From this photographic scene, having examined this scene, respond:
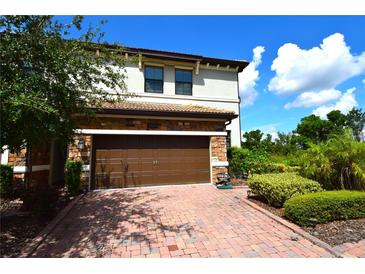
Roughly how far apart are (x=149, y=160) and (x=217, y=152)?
3.28m

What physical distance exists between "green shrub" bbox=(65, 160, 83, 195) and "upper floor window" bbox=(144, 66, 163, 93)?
685cm

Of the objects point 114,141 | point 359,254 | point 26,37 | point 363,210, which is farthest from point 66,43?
point 363,210

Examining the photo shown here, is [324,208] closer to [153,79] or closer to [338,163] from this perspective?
[338,163]

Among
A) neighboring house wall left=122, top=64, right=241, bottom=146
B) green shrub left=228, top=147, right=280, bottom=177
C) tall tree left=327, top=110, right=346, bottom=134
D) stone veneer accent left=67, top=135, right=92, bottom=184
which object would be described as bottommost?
green shrub left=228, top=147, right=280, bottom=177

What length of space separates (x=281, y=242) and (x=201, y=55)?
39.2 feet

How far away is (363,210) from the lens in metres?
4.84

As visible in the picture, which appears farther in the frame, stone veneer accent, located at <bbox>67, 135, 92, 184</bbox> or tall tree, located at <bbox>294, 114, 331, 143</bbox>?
tall tree, located at <bbox>294, 114, 331, 143</bbox>

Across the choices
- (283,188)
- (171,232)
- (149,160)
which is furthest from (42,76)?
(283,188)

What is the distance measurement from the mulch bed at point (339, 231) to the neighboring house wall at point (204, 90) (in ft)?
30.8

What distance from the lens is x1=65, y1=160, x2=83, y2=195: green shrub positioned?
7.68 meters

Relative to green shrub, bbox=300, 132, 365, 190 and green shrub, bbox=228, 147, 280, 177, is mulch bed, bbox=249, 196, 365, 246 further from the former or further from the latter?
green shrub, bbox=228, 147, 280, 177

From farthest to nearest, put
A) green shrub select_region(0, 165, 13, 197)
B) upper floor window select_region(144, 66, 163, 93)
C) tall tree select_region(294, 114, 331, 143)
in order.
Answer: tall tree select_region(294, 114, 331, 143) < upper floor window select_region(144, 66, 163, 93) < green shrub select_region(0, 165, 13, 197)

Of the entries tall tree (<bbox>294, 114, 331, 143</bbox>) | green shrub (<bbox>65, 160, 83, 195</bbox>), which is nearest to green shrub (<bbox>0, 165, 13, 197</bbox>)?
green shrub (<bbox>65, 160, 83, 195</bbox>)
